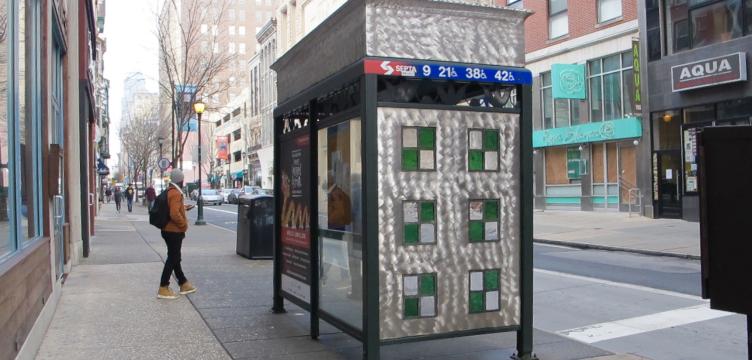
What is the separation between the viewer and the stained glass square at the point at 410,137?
505cm

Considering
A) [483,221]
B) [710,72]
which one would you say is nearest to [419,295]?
[483,221]

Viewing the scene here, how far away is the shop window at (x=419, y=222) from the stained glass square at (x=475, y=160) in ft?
1.57

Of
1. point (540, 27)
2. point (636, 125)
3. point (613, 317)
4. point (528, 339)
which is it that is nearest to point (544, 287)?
point (613, 317)

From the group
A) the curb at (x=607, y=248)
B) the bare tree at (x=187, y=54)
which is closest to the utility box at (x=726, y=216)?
the curb at (x=607, y=248)

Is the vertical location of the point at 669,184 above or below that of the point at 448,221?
above

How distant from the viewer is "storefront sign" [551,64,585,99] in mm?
25891

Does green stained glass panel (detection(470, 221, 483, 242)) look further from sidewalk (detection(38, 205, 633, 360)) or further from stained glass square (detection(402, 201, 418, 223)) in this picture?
sidewalk (detection(38, 205, 633, 360))

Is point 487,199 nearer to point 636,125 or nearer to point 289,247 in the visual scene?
point 289,247

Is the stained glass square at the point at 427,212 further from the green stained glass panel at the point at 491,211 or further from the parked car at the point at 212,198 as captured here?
the parked car at the point at 212,198

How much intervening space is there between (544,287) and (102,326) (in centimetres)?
642

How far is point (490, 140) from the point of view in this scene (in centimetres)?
537

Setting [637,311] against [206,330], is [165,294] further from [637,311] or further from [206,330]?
[637,311]

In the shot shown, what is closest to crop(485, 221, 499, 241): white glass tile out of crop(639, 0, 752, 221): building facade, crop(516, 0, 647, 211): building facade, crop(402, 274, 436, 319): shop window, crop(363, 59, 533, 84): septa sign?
crop(402, 274, 436, 319): shop window

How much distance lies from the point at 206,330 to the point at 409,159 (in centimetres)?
314
